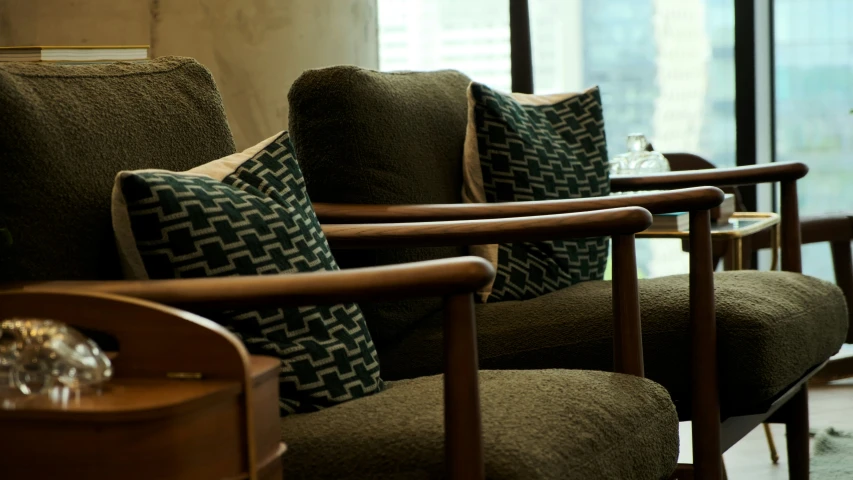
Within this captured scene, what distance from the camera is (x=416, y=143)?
195 centimetres

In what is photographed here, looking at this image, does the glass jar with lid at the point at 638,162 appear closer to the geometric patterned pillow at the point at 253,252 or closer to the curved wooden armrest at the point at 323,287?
the geometric patterned pillow at the point at 253,252

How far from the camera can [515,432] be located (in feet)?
3.80

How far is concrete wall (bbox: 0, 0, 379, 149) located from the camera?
8.73 ft

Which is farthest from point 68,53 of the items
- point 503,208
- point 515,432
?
point 515,432

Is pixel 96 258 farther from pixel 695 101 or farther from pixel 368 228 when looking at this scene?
pixel 695 101

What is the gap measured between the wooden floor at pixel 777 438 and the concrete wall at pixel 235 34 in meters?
1.43

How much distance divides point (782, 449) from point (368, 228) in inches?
64.0

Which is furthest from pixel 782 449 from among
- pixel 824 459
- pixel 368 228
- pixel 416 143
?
pixel 368 228

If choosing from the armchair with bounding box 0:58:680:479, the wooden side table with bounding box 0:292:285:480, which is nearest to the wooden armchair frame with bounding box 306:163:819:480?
the armchair with bounding box 0:58:680:479

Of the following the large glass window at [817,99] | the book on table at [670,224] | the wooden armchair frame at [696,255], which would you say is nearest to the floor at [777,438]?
the book on table at [670,224]

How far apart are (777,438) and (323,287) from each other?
7.05 feet

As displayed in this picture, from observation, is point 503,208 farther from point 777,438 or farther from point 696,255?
point 777,438

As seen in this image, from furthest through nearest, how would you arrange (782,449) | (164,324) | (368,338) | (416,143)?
(782,449)
(416,143)
(368,338)
(164,324)

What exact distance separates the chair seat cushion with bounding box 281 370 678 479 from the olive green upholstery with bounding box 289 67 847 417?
0.33 metres
